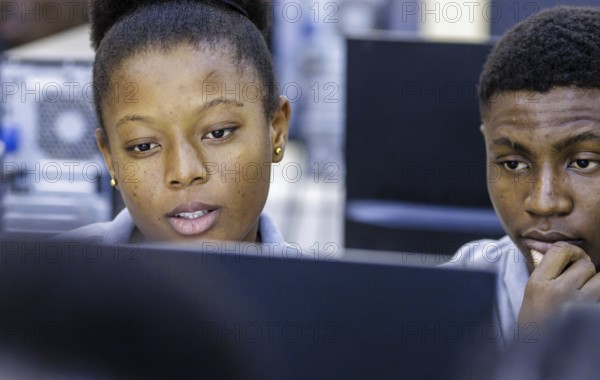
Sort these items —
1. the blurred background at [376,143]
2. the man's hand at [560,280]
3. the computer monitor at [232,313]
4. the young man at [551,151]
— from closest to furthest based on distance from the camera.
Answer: the computer monitor at [232,313], the man's hand at [560,280], the young man at [551,151], the blurred background at [376,143]

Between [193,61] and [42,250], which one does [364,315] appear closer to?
[42,250]

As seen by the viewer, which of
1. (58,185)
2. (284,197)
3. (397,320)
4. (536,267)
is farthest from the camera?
(284,197)

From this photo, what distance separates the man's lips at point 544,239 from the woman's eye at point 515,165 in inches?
4.8

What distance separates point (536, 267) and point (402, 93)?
50.6 inches

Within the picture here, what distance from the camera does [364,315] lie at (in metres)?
0.81

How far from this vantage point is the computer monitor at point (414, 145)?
111 inches

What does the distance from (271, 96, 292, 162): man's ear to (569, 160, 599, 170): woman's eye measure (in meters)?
0.59

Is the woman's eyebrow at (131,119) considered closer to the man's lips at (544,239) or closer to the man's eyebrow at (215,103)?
the man's eyebrow at (215,103)

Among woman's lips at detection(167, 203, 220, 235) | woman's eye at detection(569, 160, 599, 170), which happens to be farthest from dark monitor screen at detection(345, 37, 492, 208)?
woman's lips at detection(167, 203, 220, 235)

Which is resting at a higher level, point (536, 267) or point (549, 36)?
point (549, 36)

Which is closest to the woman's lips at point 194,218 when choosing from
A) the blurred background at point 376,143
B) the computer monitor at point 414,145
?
the blurred background at point 376,143

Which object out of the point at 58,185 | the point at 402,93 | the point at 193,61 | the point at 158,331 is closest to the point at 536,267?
the point at 193,61

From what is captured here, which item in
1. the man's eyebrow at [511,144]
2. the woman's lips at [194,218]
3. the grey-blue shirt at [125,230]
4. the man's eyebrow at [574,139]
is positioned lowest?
the grey-blue shirt at [125,230]

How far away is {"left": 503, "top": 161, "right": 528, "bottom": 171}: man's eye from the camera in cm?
172
